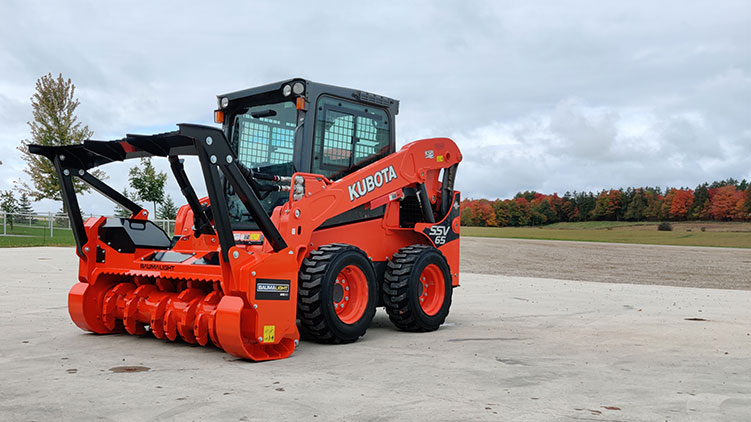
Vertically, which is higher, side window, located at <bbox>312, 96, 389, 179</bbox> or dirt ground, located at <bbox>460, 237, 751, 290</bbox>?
side window, located at <bbox>312, 96, 389, 179</bbox>

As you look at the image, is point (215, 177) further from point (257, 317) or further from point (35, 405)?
point (35, 405)

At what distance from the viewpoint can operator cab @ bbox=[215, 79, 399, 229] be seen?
782 centimetres

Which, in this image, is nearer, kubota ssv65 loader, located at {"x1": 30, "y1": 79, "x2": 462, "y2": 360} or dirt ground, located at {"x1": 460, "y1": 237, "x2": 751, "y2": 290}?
kubota ssv65 loader, located at {"x1": 30, "y1": 79, "x2": 462, "y2": 360}

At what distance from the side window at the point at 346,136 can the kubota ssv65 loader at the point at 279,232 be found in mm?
21

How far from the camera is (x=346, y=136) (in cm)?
844

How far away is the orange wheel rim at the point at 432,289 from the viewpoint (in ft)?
28.5

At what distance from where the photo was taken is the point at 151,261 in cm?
736

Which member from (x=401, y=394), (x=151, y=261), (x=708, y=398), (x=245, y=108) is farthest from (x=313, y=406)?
(x=245, y=108)

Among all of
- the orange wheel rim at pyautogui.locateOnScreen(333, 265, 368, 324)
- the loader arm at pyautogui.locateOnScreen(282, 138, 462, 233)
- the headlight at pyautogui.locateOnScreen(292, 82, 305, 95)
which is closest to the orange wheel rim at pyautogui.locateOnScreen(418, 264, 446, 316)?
the loader arm at pyautogui.locateOnScreen(282, 138, 462, 233)

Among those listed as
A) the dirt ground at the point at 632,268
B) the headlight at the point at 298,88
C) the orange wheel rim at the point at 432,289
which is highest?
the headlight at the point at 298,88

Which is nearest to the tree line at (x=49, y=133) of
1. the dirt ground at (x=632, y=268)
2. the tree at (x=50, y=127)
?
the tree at (x=50, y=127)

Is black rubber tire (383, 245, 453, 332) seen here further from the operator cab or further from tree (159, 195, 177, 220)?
tree (159, 195, 177, 220)

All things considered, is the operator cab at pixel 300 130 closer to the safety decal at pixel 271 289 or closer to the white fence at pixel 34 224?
the safety decal at pixel 271 289

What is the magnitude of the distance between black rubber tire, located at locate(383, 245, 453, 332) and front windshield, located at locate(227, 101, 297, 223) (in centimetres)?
160
